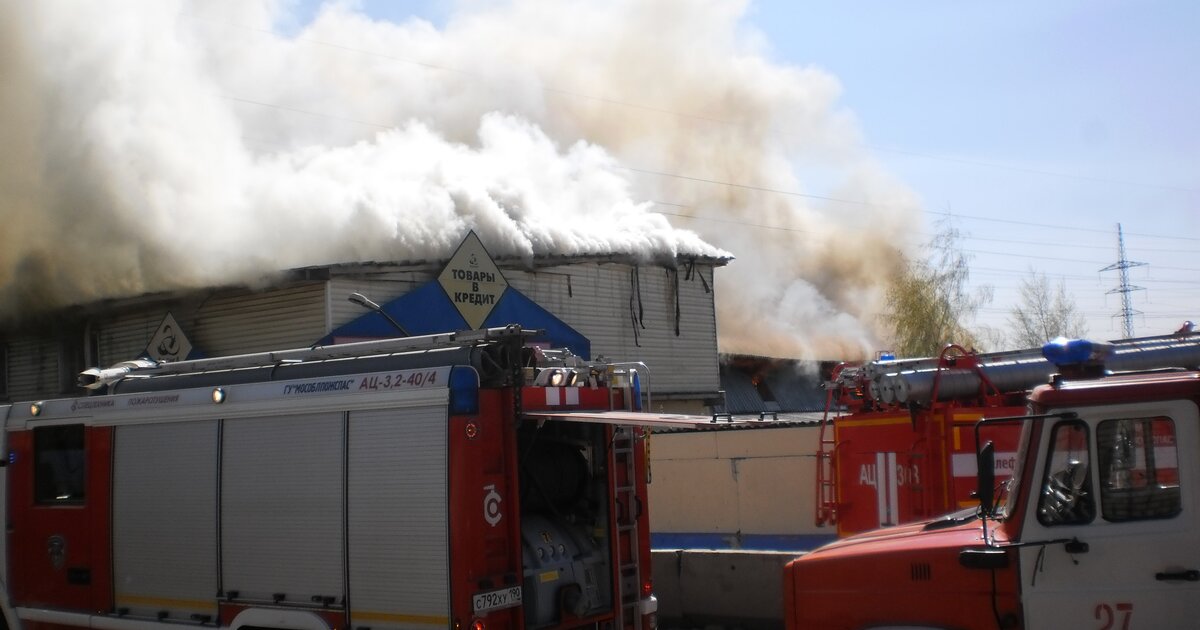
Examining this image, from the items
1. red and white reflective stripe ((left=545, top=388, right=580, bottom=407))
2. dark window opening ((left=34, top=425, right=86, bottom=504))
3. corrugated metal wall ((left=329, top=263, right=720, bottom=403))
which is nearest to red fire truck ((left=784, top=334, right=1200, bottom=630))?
red and white reflective stripe ((left=545, top=388, right=580, bottom=407))

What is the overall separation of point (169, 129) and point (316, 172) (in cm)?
375

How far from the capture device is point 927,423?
8.83m

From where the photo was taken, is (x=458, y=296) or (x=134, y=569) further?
(x=458, y=296)

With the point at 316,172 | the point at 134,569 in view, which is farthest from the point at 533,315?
the point at 134,569

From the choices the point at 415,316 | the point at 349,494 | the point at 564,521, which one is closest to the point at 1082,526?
the point at 564,521

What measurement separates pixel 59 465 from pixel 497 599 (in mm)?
4677

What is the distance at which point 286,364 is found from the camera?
25.3 ft

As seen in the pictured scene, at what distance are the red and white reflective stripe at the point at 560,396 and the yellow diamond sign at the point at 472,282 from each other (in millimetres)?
9031

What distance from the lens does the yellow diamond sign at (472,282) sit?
54.3 ft

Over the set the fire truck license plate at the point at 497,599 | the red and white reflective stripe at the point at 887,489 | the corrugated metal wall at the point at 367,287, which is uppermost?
the corrugated metal wall at the point at 367,287

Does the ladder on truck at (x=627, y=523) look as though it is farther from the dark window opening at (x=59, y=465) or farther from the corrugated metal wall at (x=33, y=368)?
the corrugated metal wall at (x=33, y=368)

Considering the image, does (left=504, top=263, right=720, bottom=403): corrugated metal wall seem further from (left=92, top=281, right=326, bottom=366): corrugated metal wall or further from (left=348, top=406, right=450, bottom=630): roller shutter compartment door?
(left=348, top=406, right=450, bottom=630): roller shutter compartment door

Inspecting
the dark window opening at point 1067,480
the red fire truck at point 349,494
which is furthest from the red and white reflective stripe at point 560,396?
the dark window opening at point 1067,480

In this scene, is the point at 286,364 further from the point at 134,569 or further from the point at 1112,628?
the point at 1112,628
